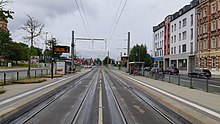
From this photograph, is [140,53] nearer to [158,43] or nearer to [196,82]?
[158,43]

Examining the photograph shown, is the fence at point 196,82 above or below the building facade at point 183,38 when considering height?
below

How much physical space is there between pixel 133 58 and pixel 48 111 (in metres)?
82.4

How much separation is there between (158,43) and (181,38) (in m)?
22.8

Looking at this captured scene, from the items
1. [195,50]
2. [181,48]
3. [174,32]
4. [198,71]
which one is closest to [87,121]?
[198,71]

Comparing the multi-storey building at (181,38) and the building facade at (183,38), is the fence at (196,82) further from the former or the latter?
the multi-storey building at (181,38)

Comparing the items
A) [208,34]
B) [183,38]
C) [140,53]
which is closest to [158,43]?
[140,53]

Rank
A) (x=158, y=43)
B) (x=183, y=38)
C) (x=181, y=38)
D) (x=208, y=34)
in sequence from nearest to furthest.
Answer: (x=208, y=34) → (x=183, y=38) → (x=181, y=38) → (x=158, y=43)

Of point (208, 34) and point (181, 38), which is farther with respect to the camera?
point (181, 38)

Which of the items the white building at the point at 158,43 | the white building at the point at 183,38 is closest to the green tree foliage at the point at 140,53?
the white building at the point at 158,43

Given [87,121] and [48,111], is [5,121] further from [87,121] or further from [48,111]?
[87,121]

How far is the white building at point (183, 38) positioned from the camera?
182 ft

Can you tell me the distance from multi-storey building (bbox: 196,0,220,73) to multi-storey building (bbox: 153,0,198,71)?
2.60 m

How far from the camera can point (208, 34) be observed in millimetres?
48281

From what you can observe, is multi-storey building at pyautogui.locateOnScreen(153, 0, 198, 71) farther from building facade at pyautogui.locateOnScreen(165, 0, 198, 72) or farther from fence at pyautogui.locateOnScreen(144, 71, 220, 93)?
fence at pyautogui.locateOnScreen(144, 71, 220, 93)
